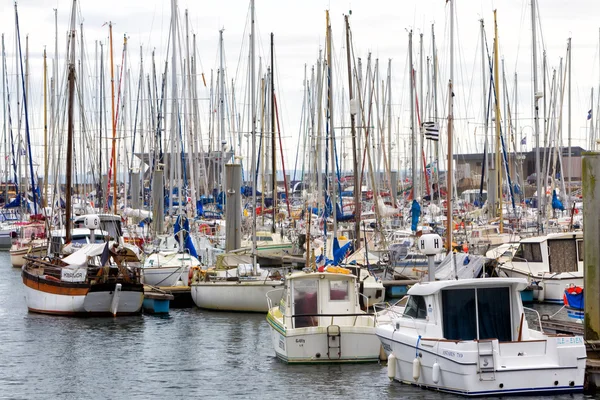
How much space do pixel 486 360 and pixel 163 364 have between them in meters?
10.7

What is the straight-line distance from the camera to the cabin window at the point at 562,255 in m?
40.9

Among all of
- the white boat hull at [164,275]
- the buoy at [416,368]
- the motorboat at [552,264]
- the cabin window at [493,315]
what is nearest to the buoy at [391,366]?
the buoy at [416,368]

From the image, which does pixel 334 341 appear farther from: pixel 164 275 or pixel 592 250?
pixel 164 275

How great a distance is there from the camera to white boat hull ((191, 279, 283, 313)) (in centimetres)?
3903

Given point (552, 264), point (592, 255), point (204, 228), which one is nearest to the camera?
point (592, 255)

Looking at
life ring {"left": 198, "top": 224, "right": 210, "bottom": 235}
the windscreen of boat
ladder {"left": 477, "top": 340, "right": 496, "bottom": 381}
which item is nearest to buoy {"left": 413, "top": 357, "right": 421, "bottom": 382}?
the windscreen of boat

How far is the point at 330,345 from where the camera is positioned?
27.8 m

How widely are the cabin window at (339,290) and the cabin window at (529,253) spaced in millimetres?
14929

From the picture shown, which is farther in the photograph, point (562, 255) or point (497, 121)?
point (497, 121)

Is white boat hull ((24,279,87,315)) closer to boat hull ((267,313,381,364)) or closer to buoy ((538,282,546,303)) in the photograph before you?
boat hull ((267,313,381,364))

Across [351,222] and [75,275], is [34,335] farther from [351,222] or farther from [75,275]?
[351,222]

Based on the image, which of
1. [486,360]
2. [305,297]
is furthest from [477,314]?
[305,297]

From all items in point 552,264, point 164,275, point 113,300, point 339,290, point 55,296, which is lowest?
point 113,300

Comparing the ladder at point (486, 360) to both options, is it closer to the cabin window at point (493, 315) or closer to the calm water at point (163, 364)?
the calm water at point (163, 364)
